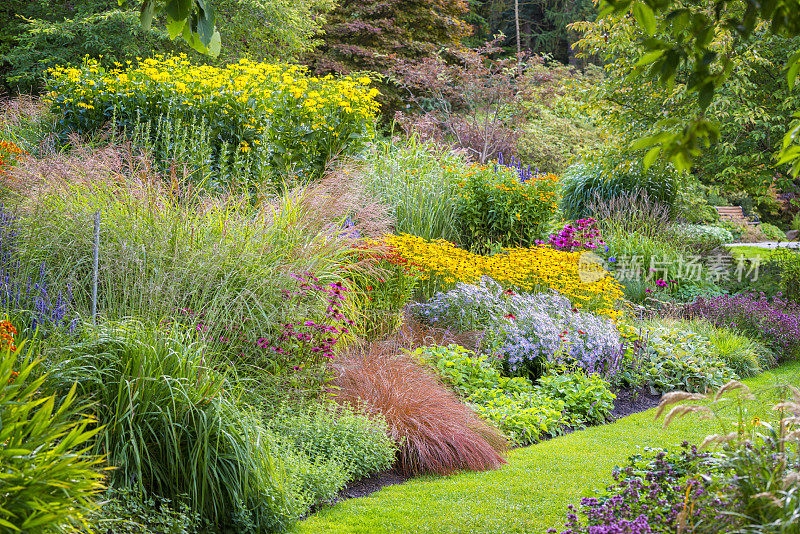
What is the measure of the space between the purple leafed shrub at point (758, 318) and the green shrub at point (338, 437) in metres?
6.38

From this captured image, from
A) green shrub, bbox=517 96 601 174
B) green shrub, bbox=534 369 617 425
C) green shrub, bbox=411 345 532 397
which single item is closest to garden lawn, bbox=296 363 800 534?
green shrub, bbox=534 369 617 425

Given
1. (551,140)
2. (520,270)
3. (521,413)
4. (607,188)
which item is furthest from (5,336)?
(551,140)

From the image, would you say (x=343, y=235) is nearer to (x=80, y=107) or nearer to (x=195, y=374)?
(x=195, y=374)

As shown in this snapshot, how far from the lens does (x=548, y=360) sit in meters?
6.63

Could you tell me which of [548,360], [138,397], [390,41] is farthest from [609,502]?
[390,41]

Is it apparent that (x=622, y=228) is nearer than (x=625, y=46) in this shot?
No

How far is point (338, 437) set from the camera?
443 centimetres

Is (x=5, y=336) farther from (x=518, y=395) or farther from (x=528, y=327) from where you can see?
(x=528, y=327)

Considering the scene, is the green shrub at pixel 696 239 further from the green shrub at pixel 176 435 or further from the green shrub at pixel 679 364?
the green shrub at pixel 176 435

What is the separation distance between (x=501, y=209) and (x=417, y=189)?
1.24 meters

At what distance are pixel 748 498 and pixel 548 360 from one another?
4065 mm

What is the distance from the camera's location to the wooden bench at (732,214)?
72.3 feet

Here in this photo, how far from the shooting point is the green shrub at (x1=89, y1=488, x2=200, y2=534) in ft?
9.97

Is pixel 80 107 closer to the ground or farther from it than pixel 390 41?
closer to the ground
